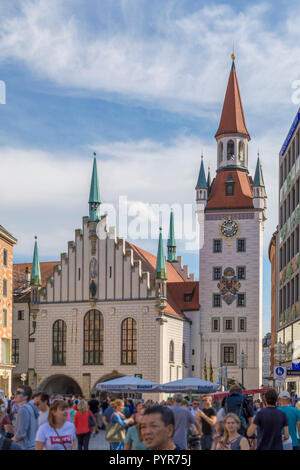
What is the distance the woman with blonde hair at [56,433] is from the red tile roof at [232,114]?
229ft

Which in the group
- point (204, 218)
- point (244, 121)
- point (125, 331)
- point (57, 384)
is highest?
point (244, 121)

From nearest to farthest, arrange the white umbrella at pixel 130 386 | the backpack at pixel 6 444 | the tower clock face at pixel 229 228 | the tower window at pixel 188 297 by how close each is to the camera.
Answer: the backpack at pixel 6 444, the white umbrella at pixel 130 386, the tower clock face at pixel 229 228, the tower window at pixel 188 297

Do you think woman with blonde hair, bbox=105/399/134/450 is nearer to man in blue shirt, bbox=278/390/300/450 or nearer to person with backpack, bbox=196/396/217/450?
man in blue shirt, bbox=278/390/300/450

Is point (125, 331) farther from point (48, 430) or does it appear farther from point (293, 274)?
point (48, 430)

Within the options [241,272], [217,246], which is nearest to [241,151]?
[217,246]

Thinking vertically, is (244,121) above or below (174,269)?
above

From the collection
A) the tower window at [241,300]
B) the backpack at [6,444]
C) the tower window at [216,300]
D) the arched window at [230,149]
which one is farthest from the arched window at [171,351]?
the backpack at [6,444]

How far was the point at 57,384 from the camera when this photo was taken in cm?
7169

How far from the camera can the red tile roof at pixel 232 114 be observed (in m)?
77.8

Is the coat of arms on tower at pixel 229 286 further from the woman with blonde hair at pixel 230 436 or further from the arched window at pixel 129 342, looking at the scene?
the woman with blonde hair at pixel 230 436

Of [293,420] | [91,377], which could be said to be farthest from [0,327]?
[293,420]

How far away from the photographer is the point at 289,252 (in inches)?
1834
